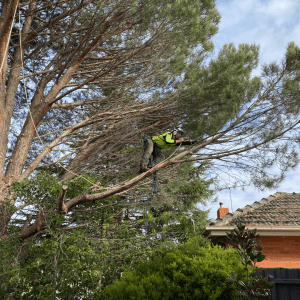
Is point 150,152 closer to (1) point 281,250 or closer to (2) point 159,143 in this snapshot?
(2) point 159,143

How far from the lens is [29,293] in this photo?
20.3 feet

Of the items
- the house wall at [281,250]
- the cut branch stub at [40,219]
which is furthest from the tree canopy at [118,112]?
the house wall at [281,250]

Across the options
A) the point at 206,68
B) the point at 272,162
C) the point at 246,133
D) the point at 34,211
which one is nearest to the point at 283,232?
the point at 272,162

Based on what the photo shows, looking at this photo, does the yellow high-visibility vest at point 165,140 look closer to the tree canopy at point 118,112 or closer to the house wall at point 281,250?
the tree canopy at point 118,112

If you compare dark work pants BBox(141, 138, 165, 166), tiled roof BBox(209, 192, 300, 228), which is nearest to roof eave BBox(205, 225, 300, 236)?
tiled roof BBox(209, 192, 300, 228)

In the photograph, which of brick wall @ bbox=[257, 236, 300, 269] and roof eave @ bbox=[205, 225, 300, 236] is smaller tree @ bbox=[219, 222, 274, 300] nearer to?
roof eave @ bbox=[205, 225, 300, 236]

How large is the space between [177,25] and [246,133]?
126 inches

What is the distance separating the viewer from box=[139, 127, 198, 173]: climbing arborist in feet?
20.0

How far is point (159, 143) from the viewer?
679cm

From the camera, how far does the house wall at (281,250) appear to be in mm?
7776

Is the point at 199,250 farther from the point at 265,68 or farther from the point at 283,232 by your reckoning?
the point at 265,68

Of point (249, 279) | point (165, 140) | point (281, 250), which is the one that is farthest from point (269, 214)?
point (249, 279)

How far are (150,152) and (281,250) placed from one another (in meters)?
4.54

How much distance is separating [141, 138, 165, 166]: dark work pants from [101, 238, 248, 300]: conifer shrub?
2249 millimetres
